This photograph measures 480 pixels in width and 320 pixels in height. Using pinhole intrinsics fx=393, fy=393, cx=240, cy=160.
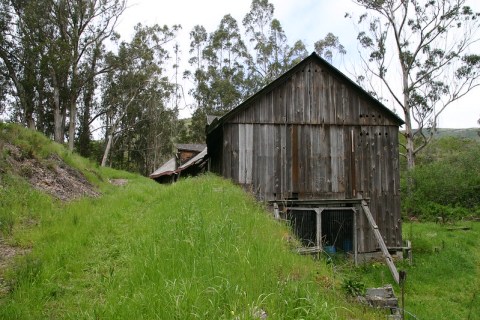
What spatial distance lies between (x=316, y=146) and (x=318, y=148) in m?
0.11

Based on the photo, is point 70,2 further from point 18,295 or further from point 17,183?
point 18,295

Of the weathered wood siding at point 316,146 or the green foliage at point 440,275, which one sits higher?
the weathered wood siding at point 316,146

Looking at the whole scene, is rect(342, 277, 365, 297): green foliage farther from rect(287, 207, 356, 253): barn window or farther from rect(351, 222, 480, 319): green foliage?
rect(287, 207, 356, 253): barn window

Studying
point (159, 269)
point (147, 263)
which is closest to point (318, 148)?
point (147, 263)

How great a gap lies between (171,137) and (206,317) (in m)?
46.1

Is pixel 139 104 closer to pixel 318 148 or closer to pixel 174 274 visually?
pixel 318 148

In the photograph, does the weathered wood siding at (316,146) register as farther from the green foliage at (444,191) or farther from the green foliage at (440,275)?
the green foliage at (444,191)

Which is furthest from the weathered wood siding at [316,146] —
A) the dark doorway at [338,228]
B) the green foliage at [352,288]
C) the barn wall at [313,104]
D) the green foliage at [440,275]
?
the green foliage at [352,288]

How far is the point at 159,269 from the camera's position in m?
4.34

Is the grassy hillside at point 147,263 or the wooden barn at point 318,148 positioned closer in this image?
the grassy hillside at point 147,263

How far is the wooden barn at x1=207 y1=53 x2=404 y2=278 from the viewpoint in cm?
1472

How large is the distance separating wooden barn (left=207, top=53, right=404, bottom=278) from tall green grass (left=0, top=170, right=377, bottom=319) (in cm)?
714

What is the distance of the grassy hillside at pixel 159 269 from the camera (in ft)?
11.4

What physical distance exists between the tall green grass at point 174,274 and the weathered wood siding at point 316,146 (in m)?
7.14
